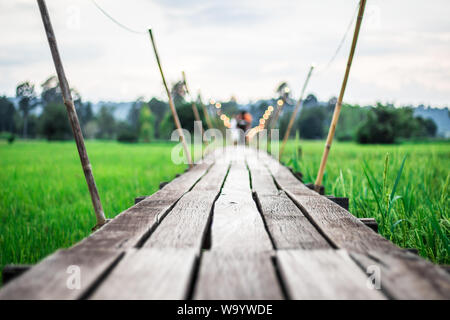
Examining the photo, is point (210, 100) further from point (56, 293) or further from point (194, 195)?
point (56, 293)

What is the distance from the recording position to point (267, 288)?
89cm

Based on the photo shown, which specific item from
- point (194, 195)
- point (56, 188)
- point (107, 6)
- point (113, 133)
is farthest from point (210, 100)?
point (113, 133)

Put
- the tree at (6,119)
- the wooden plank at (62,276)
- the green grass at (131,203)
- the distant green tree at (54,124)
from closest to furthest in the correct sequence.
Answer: the wooden plank at (62,276)
the green grass at (131,203)
the distant green tree at (54,124)
the tree at (6,119)

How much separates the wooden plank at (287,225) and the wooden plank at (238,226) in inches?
2.1

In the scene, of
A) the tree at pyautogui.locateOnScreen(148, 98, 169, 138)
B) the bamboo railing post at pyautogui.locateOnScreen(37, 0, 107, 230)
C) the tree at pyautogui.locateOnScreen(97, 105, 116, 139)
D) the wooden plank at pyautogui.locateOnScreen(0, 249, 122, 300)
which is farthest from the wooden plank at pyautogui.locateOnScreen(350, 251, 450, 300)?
the tree at pyautogui.locateOnScreen(148, 98, 169, 138)

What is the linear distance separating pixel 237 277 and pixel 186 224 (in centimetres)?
62

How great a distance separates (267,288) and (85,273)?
1.90 ft

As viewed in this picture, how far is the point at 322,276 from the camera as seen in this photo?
0.95 metres

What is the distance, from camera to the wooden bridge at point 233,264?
86 centimetres

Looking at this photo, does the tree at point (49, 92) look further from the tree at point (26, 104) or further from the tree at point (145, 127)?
the tree at point (145, 127)

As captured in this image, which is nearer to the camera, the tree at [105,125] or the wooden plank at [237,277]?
the wooden plank at [237,277]

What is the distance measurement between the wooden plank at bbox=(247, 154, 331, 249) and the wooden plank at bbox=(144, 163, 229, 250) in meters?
0.34

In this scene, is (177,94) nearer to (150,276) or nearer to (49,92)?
(49,92)

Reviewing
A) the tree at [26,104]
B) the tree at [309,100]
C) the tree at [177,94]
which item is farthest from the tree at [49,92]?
the tree at [309,100]
